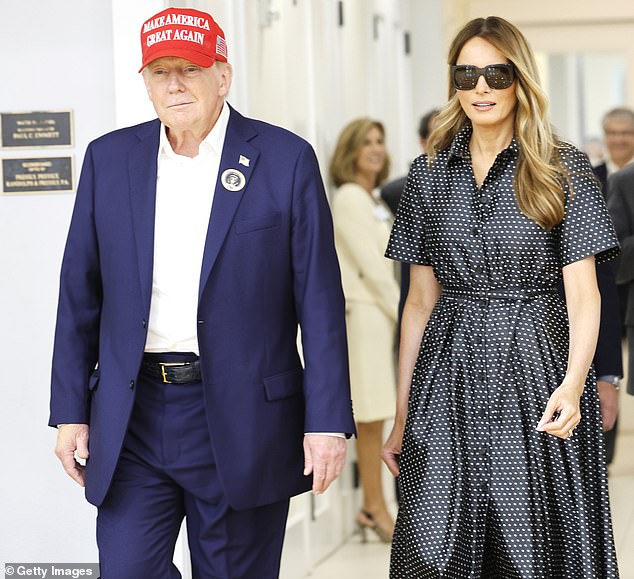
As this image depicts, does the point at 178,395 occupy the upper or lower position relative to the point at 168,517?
upper

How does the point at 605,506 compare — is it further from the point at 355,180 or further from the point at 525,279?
the point at 355,180

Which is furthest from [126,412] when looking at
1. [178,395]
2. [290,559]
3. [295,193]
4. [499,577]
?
[290,559]

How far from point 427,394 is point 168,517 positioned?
0.65 meters

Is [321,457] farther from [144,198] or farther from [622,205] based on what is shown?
[622,205]

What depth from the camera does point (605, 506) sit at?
3.02 m

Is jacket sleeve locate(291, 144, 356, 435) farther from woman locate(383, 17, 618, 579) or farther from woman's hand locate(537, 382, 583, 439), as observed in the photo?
woman's hand locate(537, 382, 583, 439)

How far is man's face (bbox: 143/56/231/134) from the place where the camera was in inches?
113

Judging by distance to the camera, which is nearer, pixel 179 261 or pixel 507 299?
pixel 179 261

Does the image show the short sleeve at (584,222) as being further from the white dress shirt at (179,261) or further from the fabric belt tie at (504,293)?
the white dress shirt at (179,261)

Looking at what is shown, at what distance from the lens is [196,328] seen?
9.38 feet

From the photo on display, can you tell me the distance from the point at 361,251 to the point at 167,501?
285cm

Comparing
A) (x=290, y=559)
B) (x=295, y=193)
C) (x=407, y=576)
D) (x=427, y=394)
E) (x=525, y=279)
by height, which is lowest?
(x=290, y=559)

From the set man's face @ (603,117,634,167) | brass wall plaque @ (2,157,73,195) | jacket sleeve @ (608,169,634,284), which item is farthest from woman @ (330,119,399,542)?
brass wall plaque @ (2,157,73,195)

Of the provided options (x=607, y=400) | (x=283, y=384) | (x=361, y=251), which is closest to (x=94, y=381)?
(x=283, y=384)
